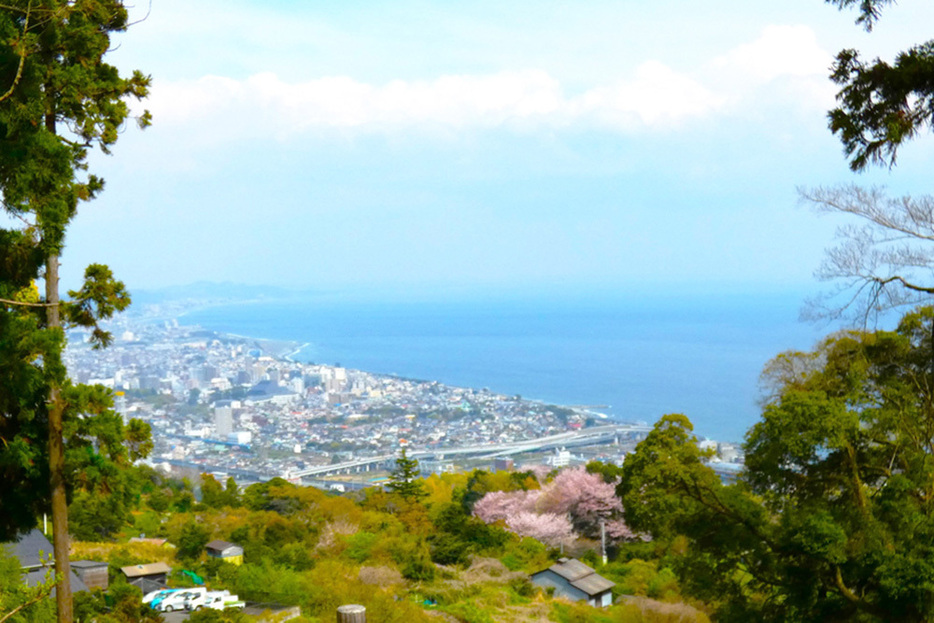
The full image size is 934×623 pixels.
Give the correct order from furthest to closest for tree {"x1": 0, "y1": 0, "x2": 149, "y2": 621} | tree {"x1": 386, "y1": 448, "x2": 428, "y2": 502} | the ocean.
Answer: the ocean
tree {"x1": 386, "y1": 448, "x2": 428, "y2": 502}
tree {"x1": 0, "y1": 0, "x2": 149, "y2": 621}

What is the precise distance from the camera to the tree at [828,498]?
19.0 feet

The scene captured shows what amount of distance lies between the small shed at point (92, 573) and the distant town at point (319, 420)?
1935 cm

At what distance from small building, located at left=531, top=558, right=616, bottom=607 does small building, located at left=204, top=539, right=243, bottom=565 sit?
20.2 ft

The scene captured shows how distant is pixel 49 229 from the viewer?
5258 mm

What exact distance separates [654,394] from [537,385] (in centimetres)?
1739

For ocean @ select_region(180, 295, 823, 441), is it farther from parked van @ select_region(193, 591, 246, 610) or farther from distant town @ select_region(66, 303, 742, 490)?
parked van @ select_region(193, 591, 246, 610)

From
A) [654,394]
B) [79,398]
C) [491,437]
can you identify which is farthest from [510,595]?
[654,394]

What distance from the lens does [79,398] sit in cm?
548

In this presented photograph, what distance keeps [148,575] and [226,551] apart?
1.98 meters

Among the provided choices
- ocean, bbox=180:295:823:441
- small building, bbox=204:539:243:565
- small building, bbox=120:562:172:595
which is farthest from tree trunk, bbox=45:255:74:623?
small building, bbox=204:539:243:565

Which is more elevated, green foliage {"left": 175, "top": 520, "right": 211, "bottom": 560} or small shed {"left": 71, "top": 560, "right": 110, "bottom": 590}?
small shed {"left": 71, "top": 560, "right": 110, "bottom": 590}

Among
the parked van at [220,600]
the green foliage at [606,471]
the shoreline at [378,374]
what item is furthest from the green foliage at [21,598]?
the shoreline at [378,374]

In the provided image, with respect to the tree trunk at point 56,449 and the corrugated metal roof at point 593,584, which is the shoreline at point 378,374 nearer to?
the corrugated metal roof at point 593,584

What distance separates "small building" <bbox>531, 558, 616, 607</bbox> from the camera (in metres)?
15.0
